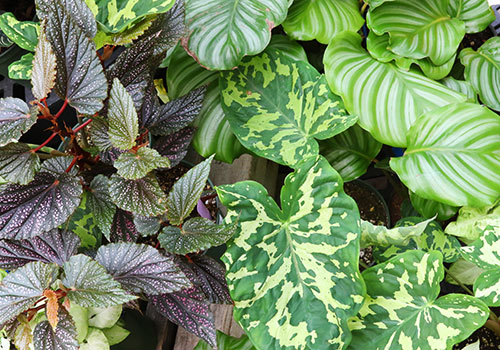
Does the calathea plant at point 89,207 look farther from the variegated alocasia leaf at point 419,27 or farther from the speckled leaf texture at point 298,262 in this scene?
the variegated alocasia leaf at point 419,27

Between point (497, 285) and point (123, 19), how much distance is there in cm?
73

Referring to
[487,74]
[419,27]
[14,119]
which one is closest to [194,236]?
[14,119]

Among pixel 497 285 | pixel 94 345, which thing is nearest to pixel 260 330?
pixel 94 345

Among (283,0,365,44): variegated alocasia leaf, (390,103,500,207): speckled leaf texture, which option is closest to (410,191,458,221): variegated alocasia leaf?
(390,103,500,207): speckled leaf texture

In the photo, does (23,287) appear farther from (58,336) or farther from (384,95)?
(384,95)

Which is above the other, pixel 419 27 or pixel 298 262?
pixel 419 27

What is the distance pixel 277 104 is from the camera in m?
0.94

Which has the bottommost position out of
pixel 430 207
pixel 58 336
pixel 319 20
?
pixel 430 207

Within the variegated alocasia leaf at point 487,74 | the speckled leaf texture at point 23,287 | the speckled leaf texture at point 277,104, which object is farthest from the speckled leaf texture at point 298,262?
the variegated alocasia leaf at point 487,74

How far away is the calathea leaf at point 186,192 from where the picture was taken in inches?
28.3

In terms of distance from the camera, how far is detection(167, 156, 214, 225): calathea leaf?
719 mm

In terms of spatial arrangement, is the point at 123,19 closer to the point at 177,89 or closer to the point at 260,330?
the point at 177,89

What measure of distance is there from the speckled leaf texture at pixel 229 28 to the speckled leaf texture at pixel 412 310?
17.7 inches

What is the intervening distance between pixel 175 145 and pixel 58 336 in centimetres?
38
